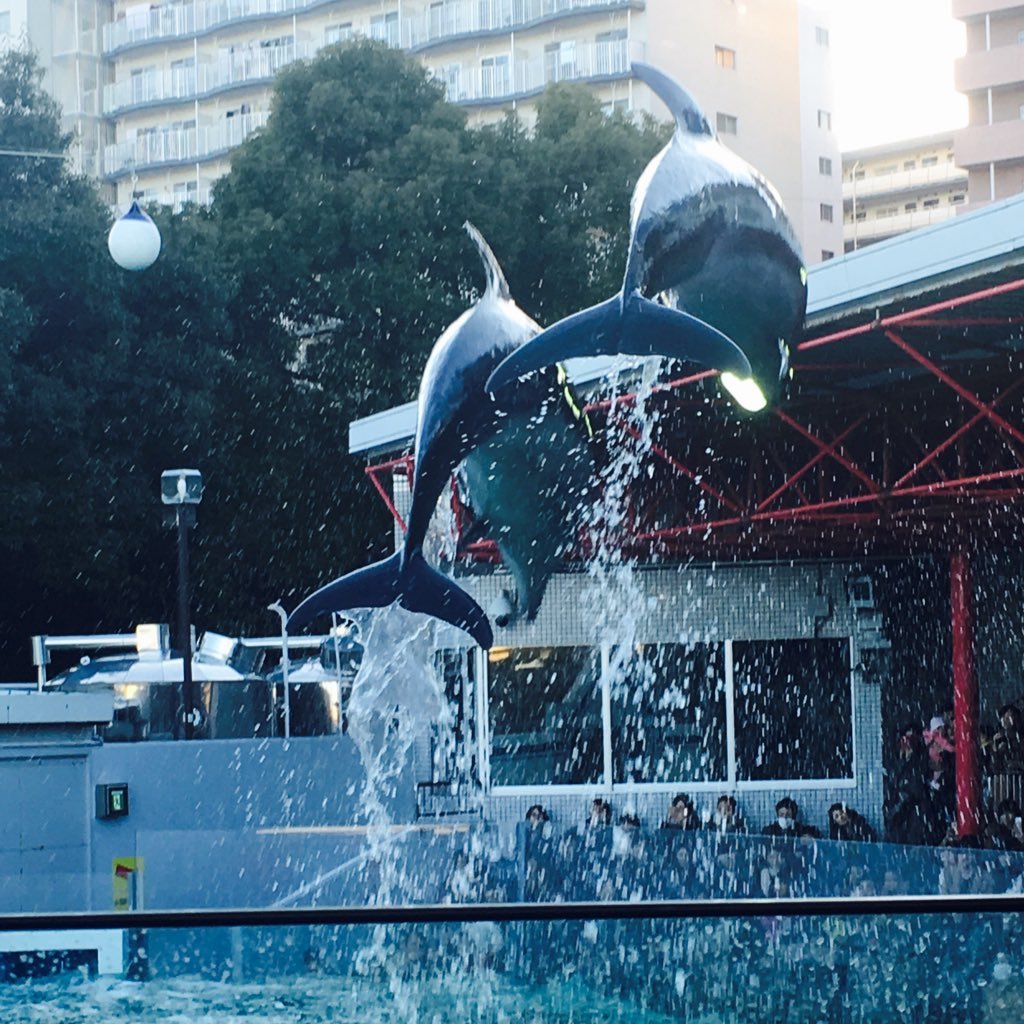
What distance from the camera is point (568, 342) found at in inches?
241

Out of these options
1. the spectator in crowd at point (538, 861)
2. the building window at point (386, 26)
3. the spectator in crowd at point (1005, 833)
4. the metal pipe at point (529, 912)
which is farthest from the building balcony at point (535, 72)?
the metal pipe at point (529, 912)

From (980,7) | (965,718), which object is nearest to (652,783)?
(965,718)

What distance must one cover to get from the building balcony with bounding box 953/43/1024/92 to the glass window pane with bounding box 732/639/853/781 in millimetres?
33410

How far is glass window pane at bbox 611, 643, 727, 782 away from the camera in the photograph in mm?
14383

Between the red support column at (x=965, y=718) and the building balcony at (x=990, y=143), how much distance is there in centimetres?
3472

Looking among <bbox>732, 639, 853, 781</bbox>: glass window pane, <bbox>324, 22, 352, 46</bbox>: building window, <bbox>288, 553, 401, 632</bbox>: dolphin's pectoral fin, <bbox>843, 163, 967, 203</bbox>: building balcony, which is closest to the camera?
<bbox>288, 553, 401, 632</bbox>: dolphin's pectoral fin

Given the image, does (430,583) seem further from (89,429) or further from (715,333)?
(89,429)

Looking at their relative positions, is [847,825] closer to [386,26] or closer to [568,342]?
[568,342]

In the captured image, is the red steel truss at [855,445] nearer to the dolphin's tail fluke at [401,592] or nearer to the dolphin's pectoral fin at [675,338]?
the dolphin's tail fluke at [401,592]

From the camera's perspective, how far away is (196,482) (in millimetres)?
13938

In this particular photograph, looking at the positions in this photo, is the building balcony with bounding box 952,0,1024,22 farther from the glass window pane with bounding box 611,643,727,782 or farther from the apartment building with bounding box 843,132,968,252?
the glass window pane with bounding box 611,643,727,782

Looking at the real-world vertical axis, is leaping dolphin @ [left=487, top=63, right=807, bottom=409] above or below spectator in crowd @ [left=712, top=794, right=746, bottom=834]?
above

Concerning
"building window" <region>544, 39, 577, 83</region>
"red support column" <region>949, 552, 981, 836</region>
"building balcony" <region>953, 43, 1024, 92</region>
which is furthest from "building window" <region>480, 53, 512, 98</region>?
"red support column" <region>949, 552, 981, 836</region>

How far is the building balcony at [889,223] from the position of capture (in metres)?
58.8
